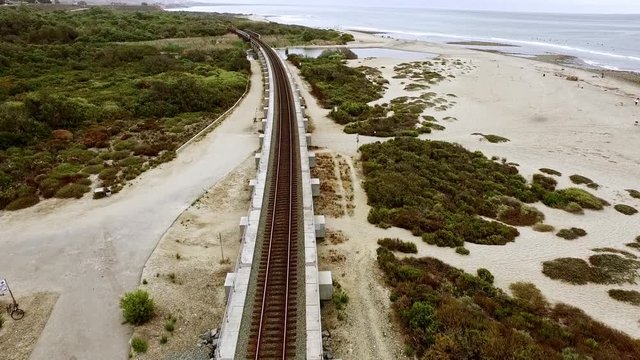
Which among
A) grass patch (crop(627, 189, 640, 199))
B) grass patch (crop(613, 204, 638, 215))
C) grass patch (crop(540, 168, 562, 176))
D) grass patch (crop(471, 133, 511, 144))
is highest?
grass patch (crop(471, 133, 511, 144))

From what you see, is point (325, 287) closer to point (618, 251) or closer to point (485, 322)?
point (485, 322)

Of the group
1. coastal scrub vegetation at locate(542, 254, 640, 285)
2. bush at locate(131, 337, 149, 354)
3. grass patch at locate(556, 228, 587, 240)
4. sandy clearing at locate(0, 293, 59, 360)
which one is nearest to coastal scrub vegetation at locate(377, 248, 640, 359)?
coastal scrub vegetation at locate(542, 254, 640, 285)

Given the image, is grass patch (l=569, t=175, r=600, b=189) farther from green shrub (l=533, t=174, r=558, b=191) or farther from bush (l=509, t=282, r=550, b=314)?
bush (l=509, t=282, r=550, b=314)

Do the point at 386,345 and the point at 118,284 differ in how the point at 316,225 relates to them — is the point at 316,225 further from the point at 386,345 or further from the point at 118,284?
the point at 118,284

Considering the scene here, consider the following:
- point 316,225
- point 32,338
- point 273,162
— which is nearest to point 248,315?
point 316,225

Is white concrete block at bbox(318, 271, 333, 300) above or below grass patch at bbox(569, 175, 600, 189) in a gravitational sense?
below

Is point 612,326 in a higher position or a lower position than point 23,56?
lower

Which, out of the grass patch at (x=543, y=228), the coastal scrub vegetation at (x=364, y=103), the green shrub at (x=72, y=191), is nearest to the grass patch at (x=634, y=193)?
the grass patch at (x=543, y=228)

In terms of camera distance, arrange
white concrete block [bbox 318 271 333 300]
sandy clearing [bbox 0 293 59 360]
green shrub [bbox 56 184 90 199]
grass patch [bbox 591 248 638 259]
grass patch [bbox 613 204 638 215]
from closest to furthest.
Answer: sandy clearing [bbox 0 293 59 360]
white concrete block [bbox 318 271 333 300]
grass patch [bbox 591 248 638 259]
green shrub [bbox 56 184 90 199]
grass patch [bbox 613 204 638 215]
